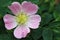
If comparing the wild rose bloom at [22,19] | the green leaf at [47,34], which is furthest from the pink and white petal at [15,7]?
the green leaf at [47,34]

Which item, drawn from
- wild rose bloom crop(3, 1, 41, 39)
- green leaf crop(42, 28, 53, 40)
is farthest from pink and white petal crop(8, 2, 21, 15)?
green leaf crop(42, 28, 53, 40)

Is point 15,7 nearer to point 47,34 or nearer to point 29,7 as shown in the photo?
point 29,7

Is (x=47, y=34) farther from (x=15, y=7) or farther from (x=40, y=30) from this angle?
(x=15, y=7)

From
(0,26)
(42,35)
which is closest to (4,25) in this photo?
(0,26)

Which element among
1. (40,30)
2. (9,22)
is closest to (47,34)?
(40,30)

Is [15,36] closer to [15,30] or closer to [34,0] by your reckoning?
[15,30]

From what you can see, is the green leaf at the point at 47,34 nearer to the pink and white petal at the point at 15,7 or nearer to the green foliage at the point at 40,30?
the green foliage at the point at 40,30
